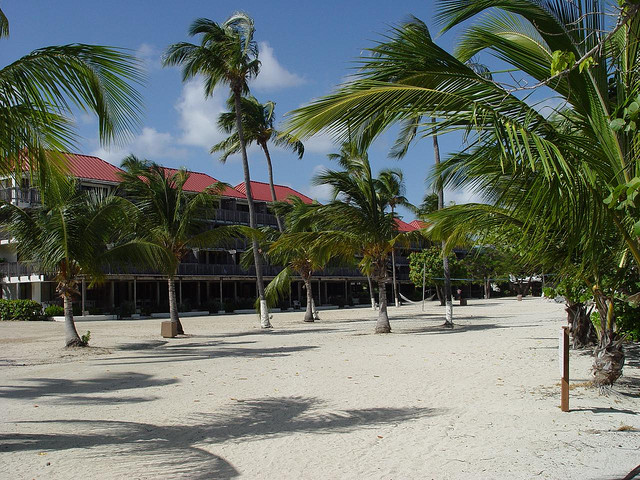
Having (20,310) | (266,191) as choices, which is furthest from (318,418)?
(266,191)

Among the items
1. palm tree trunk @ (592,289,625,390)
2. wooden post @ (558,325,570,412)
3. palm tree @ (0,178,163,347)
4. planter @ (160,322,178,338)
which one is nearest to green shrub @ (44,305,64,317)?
planter @ (160,322,178,338)

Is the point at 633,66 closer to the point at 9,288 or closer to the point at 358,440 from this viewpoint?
the point at 358,440

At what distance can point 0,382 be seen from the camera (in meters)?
10.1

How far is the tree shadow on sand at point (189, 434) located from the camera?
5.11 metres

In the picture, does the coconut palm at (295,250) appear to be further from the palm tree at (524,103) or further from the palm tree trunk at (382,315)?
the palm tree at (524,103)

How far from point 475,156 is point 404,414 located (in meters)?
3.63

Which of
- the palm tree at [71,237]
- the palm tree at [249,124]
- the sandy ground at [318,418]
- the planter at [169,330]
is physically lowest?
the sandy ground at [318,418]

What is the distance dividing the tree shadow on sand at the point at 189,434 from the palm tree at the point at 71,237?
863cm

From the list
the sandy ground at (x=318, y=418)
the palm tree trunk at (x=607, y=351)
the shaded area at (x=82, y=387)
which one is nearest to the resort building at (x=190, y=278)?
the sandy ground at (x=318, y=418)

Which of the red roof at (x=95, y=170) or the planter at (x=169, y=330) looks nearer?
the planter at (x=169, y=330)

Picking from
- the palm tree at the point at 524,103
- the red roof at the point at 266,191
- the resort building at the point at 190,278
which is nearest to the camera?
the palm tree at the point at 524,103

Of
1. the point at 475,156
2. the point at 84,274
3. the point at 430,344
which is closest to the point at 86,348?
the point at 84,274

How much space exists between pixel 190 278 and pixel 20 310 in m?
11.5

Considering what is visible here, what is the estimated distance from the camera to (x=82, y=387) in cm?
956
